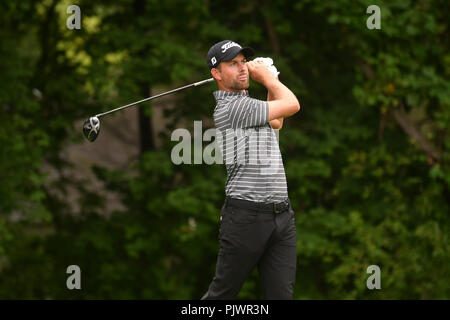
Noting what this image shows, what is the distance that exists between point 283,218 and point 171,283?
6227 mm

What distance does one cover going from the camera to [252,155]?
401 centimetres

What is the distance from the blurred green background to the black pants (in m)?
4.41

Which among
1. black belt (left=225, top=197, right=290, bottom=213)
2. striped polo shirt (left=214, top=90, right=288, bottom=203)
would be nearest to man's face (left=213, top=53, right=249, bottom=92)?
striped polo shirt (left=214, top=90, right=288, bottom=203)

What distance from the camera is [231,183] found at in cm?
409

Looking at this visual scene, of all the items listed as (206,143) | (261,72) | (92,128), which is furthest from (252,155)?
(206,143)

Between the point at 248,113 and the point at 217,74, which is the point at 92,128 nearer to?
the point at 217,74

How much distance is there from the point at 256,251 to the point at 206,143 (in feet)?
16.8

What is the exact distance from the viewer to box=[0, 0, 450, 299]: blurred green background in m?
8.59

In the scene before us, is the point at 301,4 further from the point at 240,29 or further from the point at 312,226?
the point at 312,226

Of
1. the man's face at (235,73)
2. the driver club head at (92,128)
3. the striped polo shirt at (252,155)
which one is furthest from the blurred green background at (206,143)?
the striped polo shirt at (252,155)

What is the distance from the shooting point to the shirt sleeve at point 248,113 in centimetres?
395

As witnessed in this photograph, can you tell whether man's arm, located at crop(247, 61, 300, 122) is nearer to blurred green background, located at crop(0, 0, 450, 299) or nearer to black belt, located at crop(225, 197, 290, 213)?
black belt, located at crop(225, 197, 290, 213)

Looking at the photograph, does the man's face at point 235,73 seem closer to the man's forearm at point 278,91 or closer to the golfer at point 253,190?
the golfer at point 253,190

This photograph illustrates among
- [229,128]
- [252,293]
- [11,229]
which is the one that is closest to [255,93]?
[252,293]
